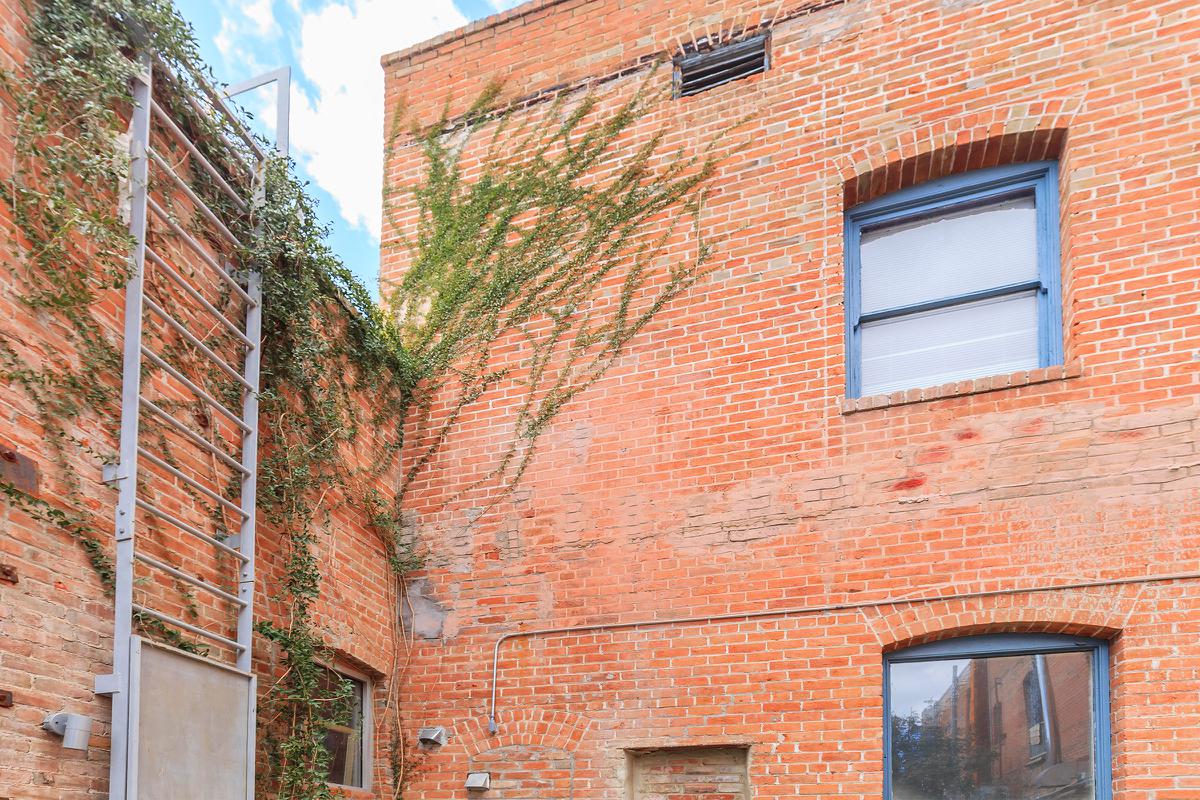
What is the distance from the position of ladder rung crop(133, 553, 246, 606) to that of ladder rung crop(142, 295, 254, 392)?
1.20 m

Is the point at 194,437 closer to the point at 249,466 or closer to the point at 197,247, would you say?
the point at 249,466

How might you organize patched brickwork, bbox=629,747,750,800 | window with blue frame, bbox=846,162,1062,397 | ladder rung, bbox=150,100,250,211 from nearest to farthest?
ladder rung, bbox=150,100,250,211 → patched brickwork, bbox=629,747,750,800 → window with blue frame, bbox=846,162,1062,397

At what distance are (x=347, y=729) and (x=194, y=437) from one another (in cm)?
261

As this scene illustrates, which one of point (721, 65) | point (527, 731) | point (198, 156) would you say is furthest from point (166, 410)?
point (721, 65)

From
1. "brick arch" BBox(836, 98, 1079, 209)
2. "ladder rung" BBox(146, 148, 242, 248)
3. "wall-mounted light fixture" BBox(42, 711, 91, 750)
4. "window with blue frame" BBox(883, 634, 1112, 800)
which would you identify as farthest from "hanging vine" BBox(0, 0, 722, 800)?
"window with blue frame" BBox(883, 634, 1112, 800)

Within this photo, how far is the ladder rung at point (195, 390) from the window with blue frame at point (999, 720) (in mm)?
4176

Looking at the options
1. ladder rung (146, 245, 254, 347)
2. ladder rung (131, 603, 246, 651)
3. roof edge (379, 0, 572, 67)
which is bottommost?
ladder rung (131, 603, 246, 651)

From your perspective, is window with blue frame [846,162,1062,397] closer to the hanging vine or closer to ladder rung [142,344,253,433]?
the hanging vine

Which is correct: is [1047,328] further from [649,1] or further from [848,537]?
[649,1]

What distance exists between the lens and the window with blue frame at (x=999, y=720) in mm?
5910

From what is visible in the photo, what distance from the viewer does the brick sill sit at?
6312 millimetres

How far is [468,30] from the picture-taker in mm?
9164

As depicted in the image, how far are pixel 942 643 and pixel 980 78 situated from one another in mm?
3689

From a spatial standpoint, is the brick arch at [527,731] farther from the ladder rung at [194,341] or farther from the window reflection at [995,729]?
the ladder rung at [194,341]
